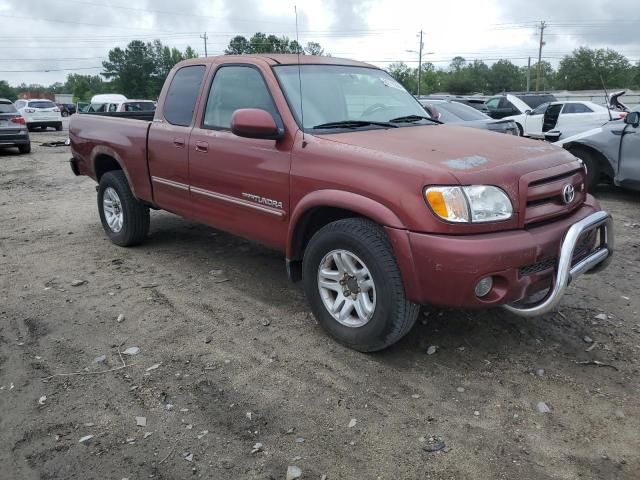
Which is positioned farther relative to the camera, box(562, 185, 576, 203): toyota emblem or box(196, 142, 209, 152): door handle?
box(196, 142, 209, 152): door handle

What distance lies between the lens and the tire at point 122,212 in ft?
19.1

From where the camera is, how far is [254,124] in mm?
3668

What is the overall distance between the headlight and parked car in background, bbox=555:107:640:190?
18.6 ft

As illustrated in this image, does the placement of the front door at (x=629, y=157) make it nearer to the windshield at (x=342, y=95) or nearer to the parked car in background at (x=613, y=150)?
the parked car in background at (x=613, y=150)

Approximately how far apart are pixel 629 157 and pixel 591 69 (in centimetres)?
5355

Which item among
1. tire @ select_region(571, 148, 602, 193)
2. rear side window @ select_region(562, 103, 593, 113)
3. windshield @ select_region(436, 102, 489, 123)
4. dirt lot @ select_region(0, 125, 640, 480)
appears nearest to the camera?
dirt lot @ select_region(0, 125, 640, 480)

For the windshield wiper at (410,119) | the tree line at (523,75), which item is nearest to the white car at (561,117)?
the windshield wiper at (410,119)

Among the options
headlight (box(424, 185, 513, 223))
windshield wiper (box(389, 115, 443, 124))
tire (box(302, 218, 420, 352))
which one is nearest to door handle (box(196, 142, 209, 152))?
tire (box(302, 218, 420, 352))

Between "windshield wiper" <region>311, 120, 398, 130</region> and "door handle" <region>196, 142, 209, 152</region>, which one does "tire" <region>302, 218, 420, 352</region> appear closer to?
"windshield wiper" <region>311, 120, 398, 130</region>

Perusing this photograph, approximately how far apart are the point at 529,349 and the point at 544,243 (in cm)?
86

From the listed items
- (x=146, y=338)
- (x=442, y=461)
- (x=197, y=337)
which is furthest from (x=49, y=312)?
(x=442, y=461)

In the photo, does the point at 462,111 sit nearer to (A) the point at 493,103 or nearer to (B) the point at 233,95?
(B) the point at 233,95

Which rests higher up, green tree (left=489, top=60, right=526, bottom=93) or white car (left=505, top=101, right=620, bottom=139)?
green tree (left=489, top=60, right=526, bottom=93)

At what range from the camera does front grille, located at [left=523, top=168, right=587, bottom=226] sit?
3.24 metres
